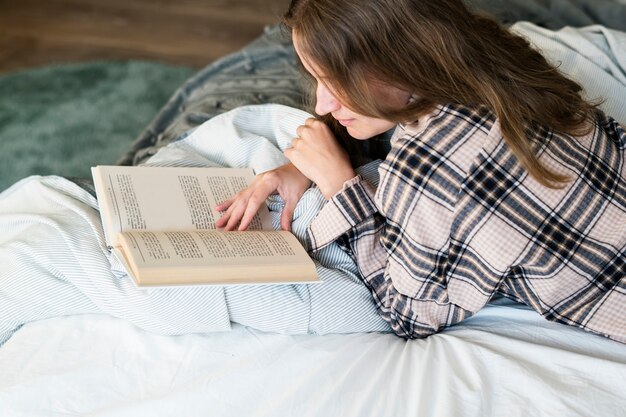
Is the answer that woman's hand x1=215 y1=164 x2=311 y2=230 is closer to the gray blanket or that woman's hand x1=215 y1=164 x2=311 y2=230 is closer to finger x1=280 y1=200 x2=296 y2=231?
finger x1=280 y1=200 x2=296 y2=231

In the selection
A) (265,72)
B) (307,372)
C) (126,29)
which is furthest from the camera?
(126,29)

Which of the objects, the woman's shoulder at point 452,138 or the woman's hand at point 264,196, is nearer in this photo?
the woman's shoulder at point 452,138

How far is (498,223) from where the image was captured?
2.95 ft

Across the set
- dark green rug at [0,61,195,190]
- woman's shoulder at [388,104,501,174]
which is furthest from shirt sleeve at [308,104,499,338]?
dark green rug at [0,61,195,190]

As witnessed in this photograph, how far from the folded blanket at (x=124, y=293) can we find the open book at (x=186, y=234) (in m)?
0.05

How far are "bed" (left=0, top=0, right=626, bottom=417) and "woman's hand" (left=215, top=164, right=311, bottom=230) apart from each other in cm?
2

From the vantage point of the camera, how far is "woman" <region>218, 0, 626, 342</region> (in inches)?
35.5

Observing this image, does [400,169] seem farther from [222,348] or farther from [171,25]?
[171,25]

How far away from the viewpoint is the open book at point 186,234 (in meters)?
0.86

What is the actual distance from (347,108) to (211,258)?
0.87 feet

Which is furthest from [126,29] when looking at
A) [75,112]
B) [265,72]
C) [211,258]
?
[211,258]

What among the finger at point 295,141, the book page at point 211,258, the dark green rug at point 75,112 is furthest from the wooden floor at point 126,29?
the book page at point 211,258

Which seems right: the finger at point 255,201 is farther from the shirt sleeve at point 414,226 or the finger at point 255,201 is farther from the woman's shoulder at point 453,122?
the woman's shoulder at point 453,122

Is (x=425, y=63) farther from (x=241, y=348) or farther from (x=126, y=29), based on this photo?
(x=126, y=29)
